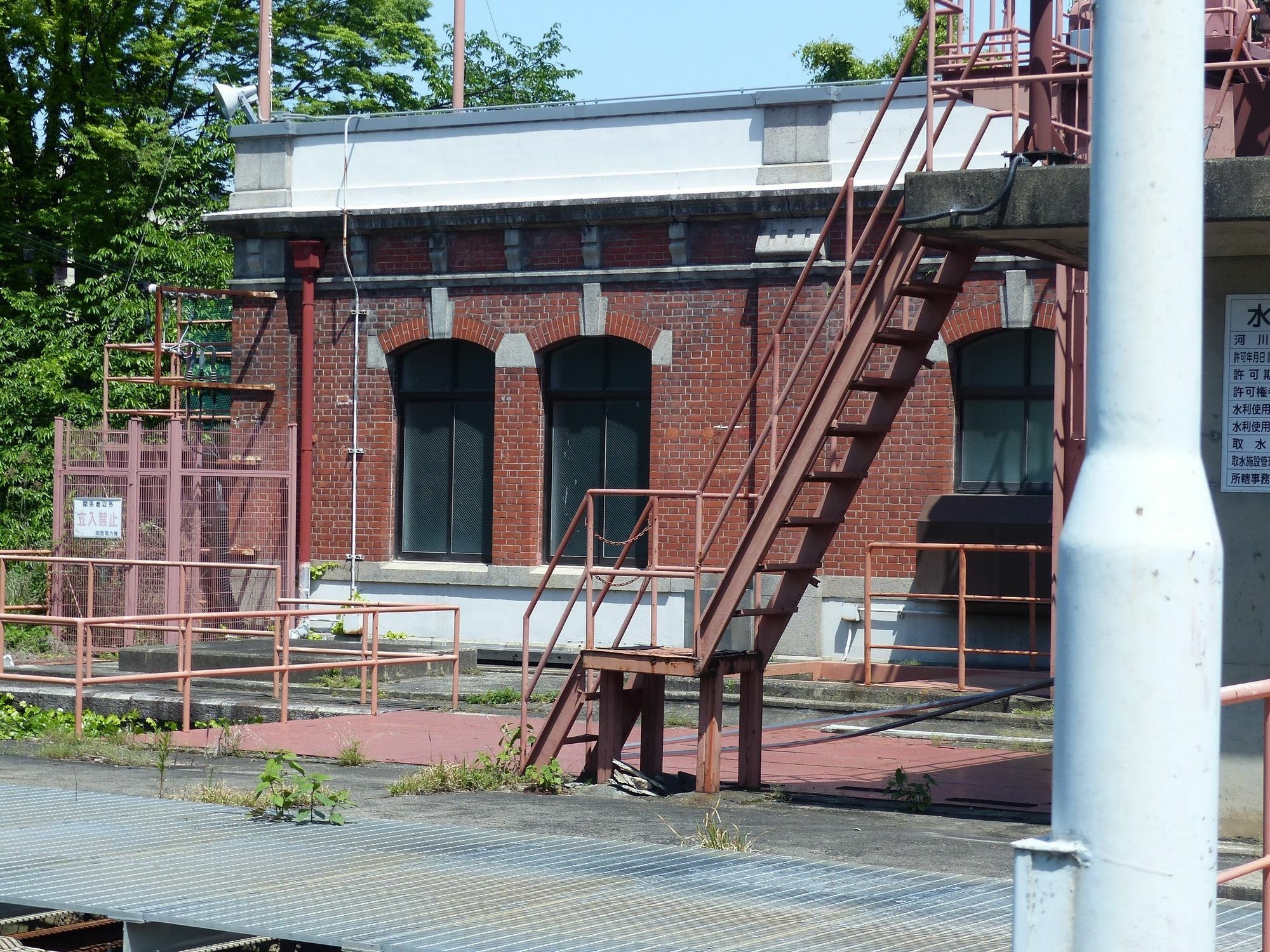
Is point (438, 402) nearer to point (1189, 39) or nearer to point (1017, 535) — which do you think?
point (1017, 535)

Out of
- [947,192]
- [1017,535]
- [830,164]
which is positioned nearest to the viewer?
[947,192]

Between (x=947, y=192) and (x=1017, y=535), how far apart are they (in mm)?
9919

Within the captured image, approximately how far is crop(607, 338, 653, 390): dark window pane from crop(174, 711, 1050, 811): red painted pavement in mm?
6782

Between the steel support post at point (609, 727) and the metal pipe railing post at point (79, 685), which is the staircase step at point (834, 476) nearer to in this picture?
the steel support post at point (609, 727)

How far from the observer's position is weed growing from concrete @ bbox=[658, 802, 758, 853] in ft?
28.1

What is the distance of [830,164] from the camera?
19.9 m

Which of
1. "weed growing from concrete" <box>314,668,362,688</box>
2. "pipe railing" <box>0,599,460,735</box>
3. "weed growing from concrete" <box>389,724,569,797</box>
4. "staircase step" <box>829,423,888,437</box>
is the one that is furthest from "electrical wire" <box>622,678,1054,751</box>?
"weed growing from concrete" <box>314,668,362,688</box>

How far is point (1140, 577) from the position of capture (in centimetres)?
347

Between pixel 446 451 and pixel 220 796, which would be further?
pixel 446 451

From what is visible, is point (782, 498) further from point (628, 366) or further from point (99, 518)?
point (99, 518)

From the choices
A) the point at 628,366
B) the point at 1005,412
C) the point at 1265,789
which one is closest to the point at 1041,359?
the point at 1005,412

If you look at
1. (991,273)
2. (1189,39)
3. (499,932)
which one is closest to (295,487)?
(991,273)

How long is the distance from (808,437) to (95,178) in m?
24.2

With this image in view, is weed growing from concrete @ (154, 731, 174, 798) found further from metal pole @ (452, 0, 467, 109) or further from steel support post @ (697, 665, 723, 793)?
metal pole @ (452, 0, 467, 109)
